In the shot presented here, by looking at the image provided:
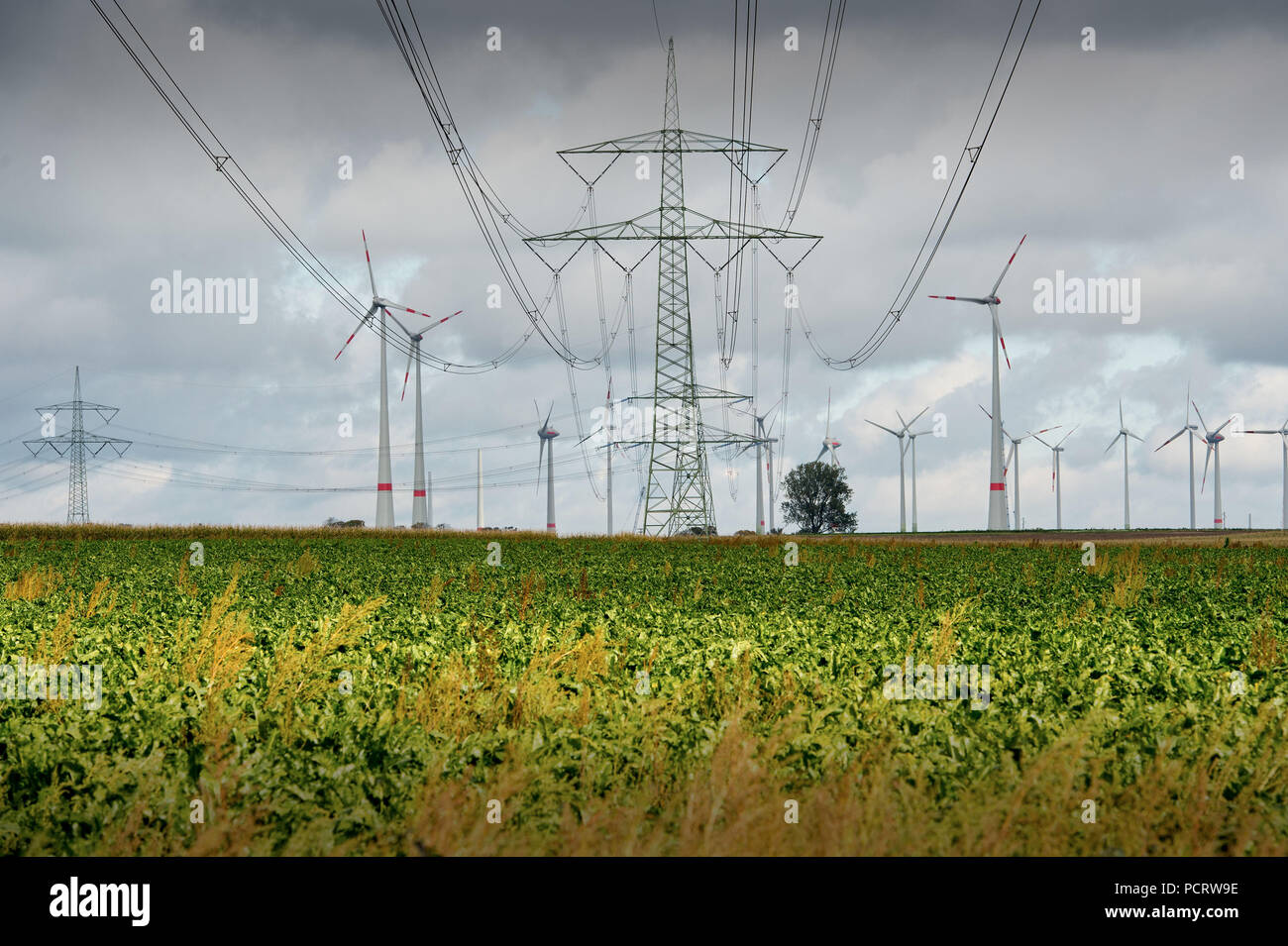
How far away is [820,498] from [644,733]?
128 metres

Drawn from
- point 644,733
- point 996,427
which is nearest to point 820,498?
point 996,427

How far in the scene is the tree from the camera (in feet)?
431

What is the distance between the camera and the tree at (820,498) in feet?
431

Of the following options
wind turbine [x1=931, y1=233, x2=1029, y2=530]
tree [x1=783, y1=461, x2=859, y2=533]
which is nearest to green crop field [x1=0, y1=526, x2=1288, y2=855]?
wind turbine [x1=931, y1=233, x2=1029, y2=530]

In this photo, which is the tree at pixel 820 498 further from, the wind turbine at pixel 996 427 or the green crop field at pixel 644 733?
the green crop field at pixel 644 733

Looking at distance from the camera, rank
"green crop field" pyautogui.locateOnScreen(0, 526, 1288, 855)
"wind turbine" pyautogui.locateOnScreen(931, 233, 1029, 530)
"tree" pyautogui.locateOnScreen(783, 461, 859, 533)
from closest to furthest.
→ "green crop field" pyautogui.locateOnScreen(0, 526, 1288, 855)
"wind turbine" pyautogui.locateOnScreen(931, 233, 1029, 530)
"tree" pyautogui.locateOnScreen(783, 461, 859, 533)

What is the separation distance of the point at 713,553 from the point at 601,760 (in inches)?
1069

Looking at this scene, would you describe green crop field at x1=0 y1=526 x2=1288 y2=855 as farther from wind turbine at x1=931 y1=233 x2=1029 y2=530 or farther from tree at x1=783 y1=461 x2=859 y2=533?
tree at x1=783 y1=461 x2=859 y2=533

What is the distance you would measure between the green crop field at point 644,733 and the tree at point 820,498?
4608 inches

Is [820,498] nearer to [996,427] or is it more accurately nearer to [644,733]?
[996,427]

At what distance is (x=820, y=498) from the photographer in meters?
133

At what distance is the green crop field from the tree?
117034 millimetres

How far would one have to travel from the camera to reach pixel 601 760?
700 centimetres
